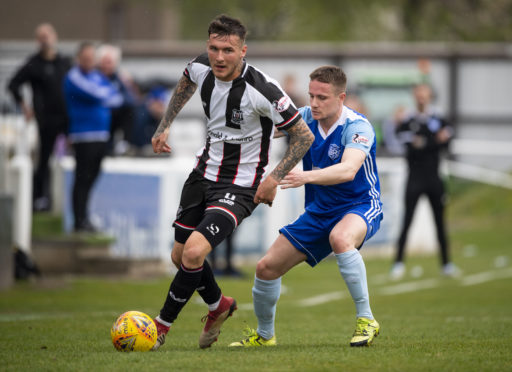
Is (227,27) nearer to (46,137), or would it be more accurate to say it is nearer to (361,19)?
(46,137)

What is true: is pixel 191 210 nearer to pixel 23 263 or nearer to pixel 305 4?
pixel 23 263

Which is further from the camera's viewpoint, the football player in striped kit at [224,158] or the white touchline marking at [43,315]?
the white touchline marking at [43,315]

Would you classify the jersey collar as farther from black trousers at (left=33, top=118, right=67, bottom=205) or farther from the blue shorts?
black trousers at (left=33, top=118, right=67, bottom=205)

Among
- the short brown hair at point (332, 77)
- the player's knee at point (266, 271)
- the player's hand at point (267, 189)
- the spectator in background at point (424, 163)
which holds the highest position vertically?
the short brown hair at point (332, 77)

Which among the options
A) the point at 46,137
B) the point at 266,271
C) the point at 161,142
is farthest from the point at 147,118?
the point at 266,271

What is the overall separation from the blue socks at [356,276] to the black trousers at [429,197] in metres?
7.92

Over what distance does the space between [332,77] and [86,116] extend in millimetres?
6749

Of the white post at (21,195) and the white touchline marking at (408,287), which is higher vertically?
the white post at (21,195)

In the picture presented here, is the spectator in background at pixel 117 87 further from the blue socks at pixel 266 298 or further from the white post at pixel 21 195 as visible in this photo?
the blue socks at pixel 266 298

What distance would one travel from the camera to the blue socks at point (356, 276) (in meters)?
6.96

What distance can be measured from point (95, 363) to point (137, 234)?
919 cm

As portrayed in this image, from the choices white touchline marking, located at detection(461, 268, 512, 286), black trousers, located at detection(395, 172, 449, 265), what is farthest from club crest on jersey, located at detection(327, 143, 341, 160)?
black trousers, located at detection(395, 172, 449, 265)

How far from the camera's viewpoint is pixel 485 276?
15.3 meters

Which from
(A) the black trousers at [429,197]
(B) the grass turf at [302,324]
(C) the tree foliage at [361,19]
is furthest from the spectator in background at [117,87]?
(C) the tree foliage at [361,19]
